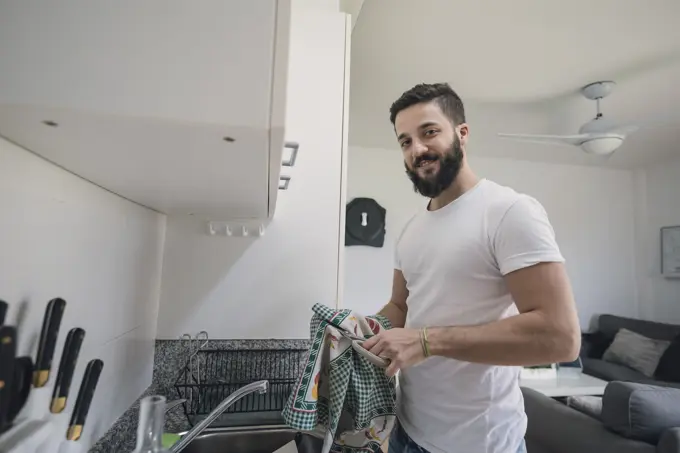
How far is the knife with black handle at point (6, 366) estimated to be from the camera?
Answer: 38 centimetres

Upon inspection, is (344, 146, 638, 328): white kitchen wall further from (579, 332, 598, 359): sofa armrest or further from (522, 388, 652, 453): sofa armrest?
(522, 388, 652, 453): sofa armrest

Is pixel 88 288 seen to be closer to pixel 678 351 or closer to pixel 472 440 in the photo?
pixel 472 440

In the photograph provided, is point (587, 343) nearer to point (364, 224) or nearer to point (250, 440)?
point (364, 224)

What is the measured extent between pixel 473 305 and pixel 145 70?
79 centimetres

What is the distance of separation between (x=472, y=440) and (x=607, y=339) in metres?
3.83

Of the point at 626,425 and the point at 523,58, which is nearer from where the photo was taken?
the point at 626,425

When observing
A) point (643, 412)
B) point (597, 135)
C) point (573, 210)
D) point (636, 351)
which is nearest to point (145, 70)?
point (643, 412)

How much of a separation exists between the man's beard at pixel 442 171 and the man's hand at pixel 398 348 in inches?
16.1

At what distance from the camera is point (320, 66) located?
1206mm

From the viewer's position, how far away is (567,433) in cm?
161

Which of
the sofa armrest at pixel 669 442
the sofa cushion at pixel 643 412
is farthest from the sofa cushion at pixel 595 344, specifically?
the sofa armrest at pixel 669 442

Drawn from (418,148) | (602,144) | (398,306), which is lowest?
(398,306)

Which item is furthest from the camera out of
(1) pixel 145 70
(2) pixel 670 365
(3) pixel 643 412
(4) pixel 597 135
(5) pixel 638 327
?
(5) pixel 638 327

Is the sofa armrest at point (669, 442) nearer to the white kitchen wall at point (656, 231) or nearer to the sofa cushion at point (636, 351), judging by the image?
the sofa cushion at point (636, 351)
